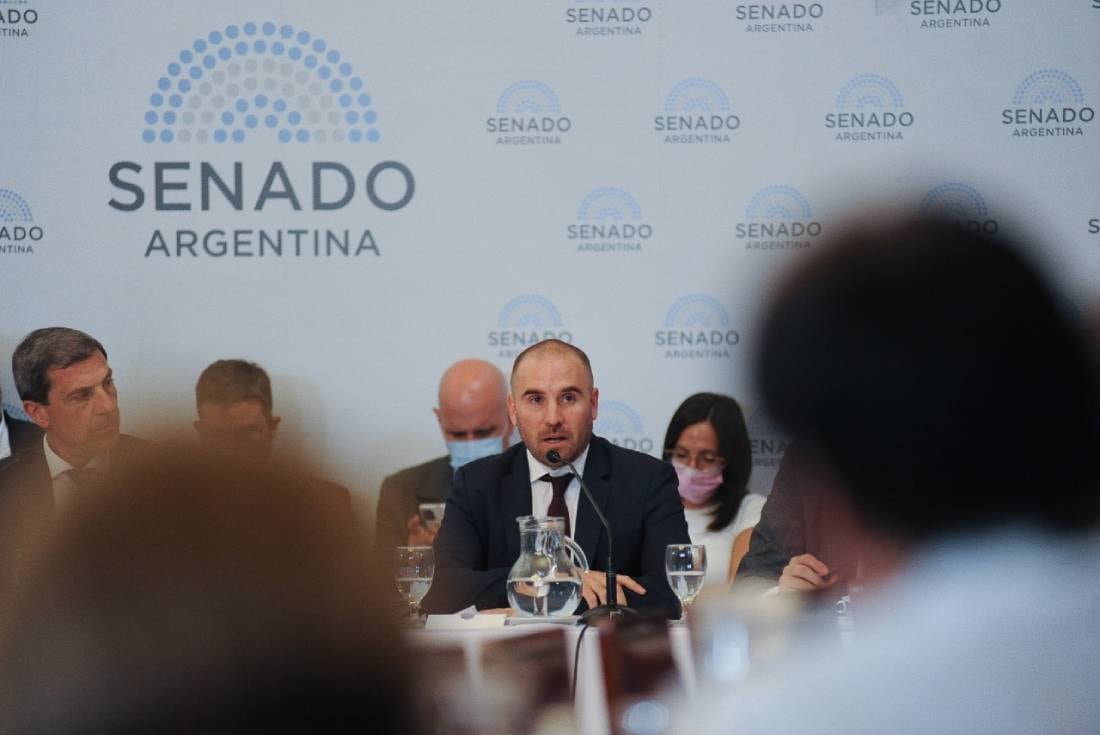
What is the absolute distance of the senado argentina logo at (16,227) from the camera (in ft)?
18.4

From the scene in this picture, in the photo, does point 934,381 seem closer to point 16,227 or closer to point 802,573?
point 802,573

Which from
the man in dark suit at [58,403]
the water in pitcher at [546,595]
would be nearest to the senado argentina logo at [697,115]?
the man in dark suit at [58,403]

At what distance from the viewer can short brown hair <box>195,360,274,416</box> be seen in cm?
544

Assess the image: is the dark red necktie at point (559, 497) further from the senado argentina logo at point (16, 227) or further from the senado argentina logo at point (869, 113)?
the senado argentina logo at point (16, 227)

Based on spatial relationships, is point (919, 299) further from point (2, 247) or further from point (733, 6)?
point (2, 247)

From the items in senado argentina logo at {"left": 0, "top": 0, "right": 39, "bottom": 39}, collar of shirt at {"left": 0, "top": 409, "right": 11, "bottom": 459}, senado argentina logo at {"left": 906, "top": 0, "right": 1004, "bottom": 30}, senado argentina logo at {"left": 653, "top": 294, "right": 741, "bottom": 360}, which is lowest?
collar of shirt at {"left": 0, "top": 409, "right": 11, "bottom": 459}

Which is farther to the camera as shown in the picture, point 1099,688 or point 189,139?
point 189,139

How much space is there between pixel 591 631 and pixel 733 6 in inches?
157

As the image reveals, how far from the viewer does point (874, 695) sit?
1.17m

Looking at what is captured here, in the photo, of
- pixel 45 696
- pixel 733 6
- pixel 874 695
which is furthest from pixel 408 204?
pixel 45 696

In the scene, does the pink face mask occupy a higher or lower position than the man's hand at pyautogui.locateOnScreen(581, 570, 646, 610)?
higher

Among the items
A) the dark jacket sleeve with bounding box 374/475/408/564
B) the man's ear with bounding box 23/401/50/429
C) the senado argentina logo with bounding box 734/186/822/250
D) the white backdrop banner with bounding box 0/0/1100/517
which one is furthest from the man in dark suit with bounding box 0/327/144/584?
the senado argentina logo with bounding box 734/186/822/250

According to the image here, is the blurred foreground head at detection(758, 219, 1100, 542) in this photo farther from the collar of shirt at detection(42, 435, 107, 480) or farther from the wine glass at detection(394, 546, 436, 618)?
the collar of shirt at detection(42, 435, 107, 480)

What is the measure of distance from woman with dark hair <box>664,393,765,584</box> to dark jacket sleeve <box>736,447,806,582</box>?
1.07m
